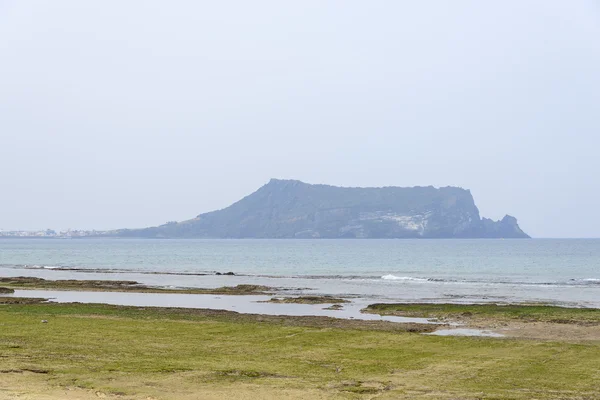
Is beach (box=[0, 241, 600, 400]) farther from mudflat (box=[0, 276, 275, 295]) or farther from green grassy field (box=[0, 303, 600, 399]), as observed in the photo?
mudflat (box=[0, 276, 275, 295])

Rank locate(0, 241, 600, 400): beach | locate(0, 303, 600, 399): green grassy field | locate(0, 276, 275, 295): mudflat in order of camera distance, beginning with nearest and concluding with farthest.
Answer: locate(0, 303, 600, 399): green grassy field → locate(0, 241, 600, 400): beach → locate(0, 276, 275, 295): mudflat

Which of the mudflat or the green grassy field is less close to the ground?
the green grassy field

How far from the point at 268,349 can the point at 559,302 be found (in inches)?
1451

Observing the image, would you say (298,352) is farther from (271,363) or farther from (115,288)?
(115,288)

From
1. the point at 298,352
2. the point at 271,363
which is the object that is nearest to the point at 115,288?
the point at 298,352

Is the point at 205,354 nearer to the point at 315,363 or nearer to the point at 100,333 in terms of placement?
the point at 315,363

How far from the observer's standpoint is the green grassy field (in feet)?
59.6

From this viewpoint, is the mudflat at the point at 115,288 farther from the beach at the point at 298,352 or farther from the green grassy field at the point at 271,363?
the green grassy field at the point at 271,363

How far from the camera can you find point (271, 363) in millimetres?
22469

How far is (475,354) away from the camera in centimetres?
2475

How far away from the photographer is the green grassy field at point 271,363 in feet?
59.6

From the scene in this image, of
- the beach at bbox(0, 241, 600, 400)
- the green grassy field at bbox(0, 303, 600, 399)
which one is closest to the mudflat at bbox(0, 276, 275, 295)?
the beach at bbox(0, 241, 600, 400)

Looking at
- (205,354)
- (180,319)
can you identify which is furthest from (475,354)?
(180,319)

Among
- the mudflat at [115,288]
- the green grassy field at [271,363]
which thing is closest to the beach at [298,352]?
the green grassy field at [271,363]
